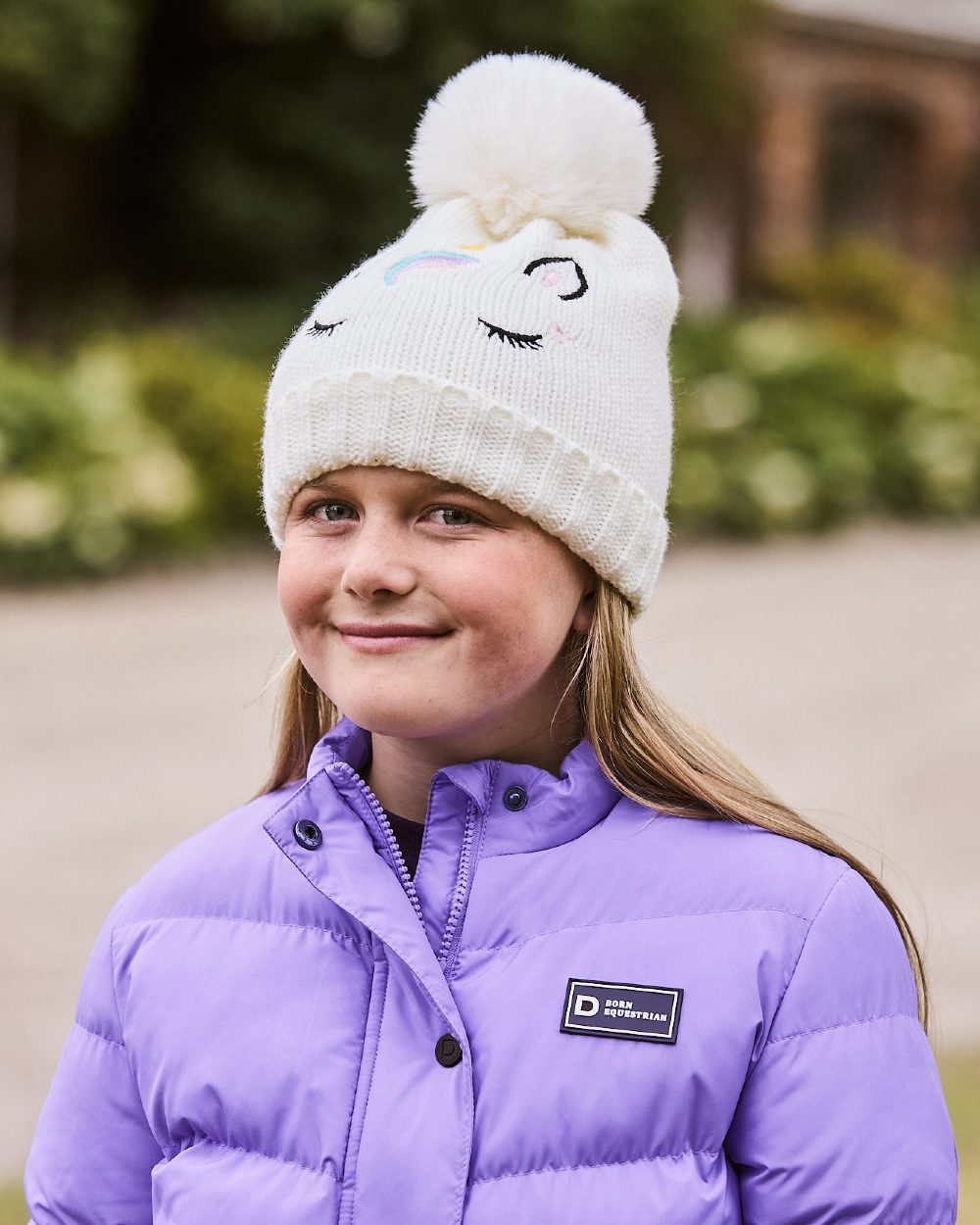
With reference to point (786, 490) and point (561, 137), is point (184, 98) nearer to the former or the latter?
point (786, 490)

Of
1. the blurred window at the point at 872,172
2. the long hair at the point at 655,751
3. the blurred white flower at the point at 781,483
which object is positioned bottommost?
the long hair at the point at 655,751

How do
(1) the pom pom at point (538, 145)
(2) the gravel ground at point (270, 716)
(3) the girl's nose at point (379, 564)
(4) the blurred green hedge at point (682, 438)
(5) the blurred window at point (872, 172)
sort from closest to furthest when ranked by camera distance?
Answer: (3) the girl's nose at point (379, 564), (1) the pom pom at point (538, 145), (2) the gravel ground at point (270, 716), (4) the blurred green hedge at point (682, 438), (5) the blurred window at point (872, 172)

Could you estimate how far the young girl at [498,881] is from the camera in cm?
147

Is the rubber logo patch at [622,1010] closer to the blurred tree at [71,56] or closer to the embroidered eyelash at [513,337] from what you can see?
the embroidered eyelash at [513,337]

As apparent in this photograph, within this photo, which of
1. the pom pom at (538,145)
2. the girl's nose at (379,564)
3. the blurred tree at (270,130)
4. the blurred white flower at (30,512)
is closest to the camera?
the girl's nose at (379,564)

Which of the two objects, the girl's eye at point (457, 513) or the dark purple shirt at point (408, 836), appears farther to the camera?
the dark purple shirt at point (408, 836)

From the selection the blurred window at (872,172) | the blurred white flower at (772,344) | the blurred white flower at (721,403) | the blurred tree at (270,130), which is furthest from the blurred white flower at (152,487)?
the blurred window at (872,172)

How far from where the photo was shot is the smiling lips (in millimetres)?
1576

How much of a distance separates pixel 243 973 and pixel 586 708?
0.45 meters

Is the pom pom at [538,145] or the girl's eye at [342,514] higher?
the pom pom at [538,145]

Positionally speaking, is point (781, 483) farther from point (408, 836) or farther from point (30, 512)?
point (408, 836)

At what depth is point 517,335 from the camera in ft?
5.43

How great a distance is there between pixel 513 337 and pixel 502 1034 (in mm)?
704

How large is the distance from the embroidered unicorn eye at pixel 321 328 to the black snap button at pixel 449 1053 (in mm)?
748
